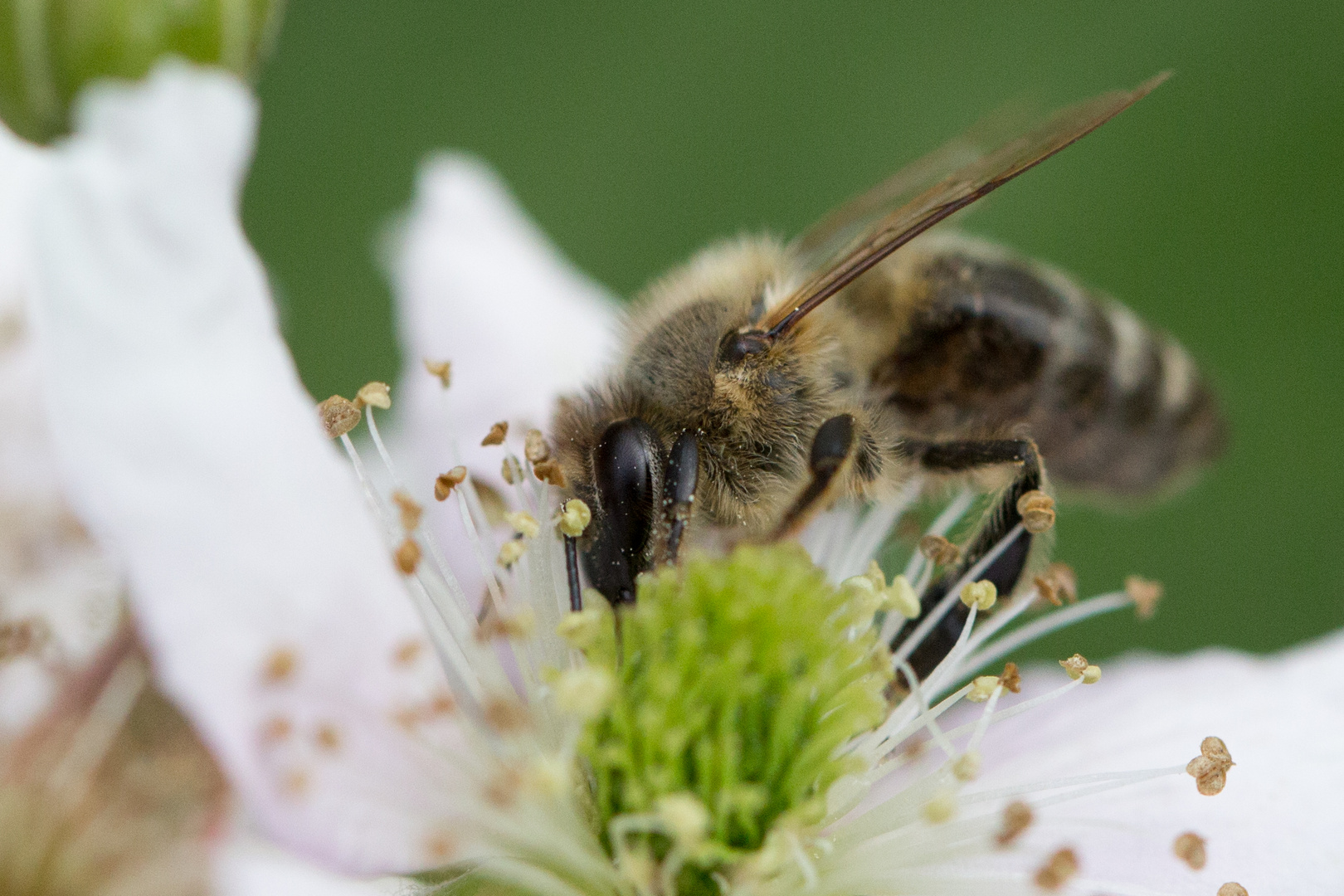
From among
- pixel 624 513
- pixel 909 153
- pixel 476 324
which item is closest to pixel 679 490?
pixel 624 513

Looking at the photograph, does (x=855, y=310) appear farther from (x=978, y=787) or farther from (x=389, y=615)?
(x=389, y=615)

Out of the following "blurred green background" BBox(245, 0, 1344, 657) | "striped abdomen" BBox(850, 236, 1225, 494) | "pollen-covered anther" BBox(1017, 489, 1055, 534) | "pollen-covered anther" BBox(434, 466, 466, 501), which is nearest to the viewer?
"pollen-covered anther" BBox(434, 466, 466, 501)

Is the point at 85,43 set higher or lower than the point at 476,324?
higher

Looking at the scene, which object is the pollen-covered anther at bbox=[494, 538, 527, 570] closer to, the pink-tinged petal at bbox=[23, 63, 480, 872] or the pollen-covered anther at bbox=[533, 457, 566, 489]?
the pollen-covered anther at bbox=[533, 457, 566, 489]

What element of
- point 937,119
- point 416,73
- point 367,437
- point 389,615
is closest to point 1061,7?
point 937,119

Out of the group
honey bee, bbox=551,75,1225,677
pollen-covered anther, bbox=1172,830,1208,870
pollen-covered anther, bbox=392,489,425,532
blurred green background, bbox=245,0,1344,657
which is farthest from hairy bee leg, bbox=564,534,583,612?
blurred green background, bbox=245,0,1344,657

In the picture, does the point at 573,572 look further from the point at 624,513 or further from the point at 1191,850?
→ the point at 1191,850

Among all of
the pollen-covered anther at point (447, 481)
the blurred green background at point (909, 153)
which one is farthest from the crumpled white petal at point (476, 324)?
the blurred green background at point (909, 153)
